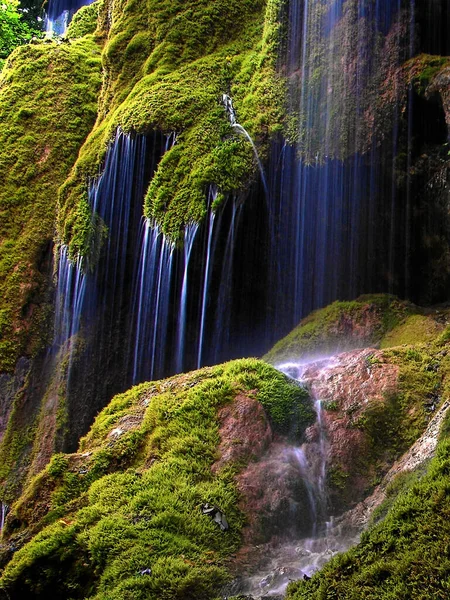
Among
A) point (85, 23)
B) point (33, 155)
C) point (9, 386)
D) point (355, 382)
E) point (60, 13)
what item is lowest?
point (9, 386)

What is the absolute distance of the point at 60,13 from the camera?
27297 millimetres

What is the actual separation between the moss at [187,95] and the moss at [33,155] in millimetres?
1037

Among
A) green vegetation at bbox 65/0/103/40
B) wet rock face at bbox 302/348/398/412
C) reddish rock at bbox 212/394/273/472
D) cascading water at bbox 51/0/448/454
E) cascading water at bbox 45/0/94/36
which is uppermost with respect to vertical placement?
cascading water at bbox 45/0/94/36

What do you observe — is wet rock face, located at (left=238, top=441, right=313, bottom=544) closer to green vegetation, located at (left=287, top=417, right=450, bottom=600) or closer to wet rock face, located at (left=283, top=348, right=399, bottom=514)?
wet rock face, located at (left=283, top=348, right=399, bottom=514)

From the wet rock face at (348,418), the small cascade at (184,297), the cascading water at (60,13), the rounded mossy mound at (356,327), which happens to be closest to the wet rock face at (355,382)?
the wet rock face at (348,418)

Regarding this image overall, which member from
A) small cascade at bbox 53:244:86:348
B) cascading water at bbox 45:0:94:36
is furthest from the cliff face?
cascading water at bbox 45:0:94:36

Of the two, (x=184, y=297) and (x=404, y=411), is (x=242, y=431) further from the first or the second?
(x=184, y=297)

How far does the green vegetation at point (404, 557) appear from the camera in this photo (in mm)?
3405

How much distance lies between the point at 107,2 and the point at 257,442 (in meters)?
15.9

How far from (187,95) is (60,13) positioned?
62.5 feet

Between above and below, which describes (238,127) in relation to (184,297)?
above

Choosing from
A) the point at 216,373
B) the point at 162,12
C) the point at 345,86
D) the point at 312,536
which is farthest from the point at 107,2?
the point at 312,536

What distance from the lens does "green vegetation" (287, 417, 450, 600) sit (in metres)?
3.41

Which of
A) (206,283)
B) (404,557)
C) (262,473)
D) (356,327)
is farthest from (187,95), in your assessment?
(404,557)
